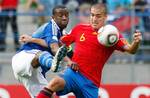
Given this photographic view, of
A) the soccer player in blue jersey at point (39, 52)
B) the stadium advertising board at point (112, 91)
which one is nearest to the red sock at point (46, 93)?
the soccer player in blue jersey at point (39, 52)

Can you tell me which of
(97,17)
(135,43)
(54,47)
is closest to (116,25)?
(54,47)

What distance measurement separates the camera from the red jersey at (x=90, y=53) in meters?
11.7

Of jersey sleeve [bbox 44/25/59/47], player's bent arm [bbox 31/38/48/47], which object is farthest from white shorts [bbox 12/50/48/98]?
jersey sleeve [bbox 44/25/59/47]

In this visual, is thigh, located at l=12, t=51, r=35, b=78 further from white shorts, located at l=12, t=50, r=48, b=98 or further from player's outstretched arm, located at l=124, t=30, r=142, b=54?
player's outstretched arm, located at l=124, t=30, r=142, b=54

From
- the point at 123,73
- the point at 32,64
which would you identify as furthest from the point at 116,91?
the point at 123,73

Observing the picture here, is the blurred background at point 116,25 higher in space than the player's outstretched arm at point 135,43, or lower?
lower

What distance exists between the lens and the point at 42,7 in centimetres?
1798

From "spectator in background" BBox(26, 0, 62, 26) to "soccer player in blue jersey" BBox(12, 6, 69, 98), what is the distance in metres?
4.73

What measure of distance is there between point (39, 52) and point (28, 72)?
42 centimetres

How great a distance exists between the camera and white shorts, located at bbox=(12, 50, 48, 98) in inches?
503

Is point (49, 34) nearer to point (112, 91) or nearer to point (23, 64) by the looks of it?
point (23, 64)

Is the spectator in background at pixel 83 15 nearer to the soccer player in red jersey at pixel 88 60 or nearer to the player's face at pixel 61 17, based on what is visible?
the player's face at pixel 61 17

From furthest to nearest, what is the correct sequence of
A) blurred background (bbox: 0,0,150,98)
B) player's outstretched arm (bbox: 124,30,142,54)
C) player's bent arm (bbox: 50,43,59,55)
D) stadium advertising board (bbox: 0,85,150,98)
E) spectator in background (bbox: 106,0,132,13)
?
spectator in background (bbox: 106,0,132,13), blurred background (bbox: 0,0,150,98), stadium advertising board (bbox: 0,85,150,98), player's bent arm (bbox: 50,43,59,55), player's outstretched arm (bbox: 124,30,142,54)

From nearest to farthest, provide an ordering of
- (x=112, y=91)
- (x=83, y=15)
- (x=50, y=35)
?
1. (x=50, y=35)
2. (x=112, y=91)
3. (x=83, y=15)
